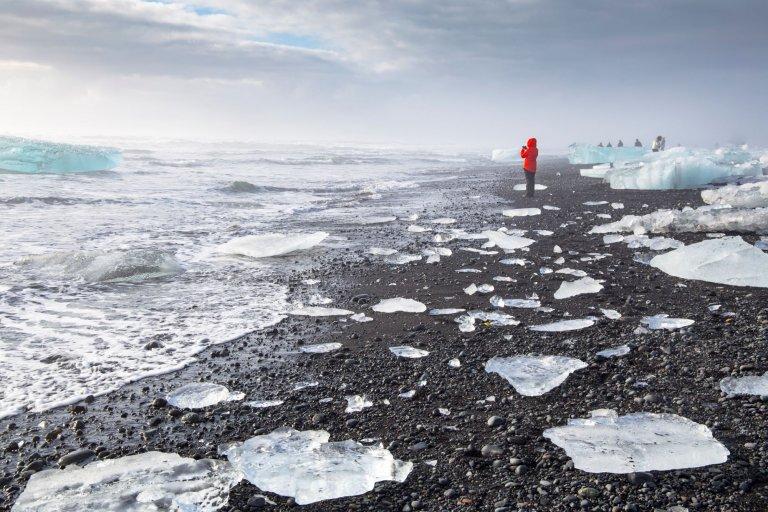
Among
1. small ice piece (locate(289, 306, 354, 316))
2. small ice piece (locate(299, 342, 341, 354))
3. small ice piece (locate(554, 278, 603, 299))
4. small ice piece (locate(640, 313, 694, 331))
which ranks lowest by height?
small ice piece (locate(299, 342, 341, 354))

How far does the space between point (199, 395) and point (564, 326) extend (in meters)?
2.43

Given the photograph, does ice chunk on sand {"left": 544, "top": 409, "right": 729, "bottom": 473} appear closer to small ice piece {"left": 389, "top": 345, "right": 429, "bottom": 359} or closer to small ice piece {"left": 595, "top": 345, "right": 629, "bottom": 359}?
small ice piece {"left": 595, "top": 345, "right": 629, "bottom": 359}

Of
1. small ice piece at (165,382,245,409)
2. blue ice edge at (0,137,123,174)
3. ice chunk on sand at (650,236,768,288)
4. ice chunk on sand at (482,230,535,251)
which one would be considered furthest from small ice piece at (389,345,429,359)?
blue ice edge at (0,137,123,174)

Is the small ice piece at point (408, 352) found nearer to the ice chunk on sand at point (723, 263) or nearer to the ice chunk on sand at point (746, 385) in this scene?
the ice chunk on sand at point (746, 385)

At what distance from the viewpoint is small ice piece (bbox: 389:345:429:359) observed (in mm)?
3348

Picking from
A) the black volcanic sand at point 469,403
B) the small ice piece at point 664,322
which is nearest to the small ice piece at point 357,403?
the black volcanic sand at point 469,403

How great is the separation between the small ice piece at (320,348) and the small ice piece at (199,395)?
2.19 feet

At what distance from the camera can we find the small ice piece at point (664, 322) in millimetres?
3623

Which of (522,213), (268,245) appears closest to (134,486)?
(268,245)

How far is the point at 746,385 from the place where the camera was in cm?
268

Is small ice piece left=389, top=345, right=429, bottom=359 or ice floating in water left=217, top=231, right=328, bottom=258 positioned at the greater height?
ice floating in water left=217, top=231, right=328, bottom=258

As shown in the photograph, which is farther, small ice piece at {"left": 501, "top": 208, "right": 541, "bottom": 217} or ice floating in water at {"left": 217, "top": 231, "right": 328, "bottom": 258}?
small ice piece at {"left": 501, "top": 208, "right": 541, "bottom": 217}

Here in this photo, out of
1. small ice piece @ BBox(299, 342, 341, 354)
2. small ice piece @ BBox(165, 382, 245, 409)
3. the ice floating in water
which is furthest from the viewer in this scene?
the ice floating in water

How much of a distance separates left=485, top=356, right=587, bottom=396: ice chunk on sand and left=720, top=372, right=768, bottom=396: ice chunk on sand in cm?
68
